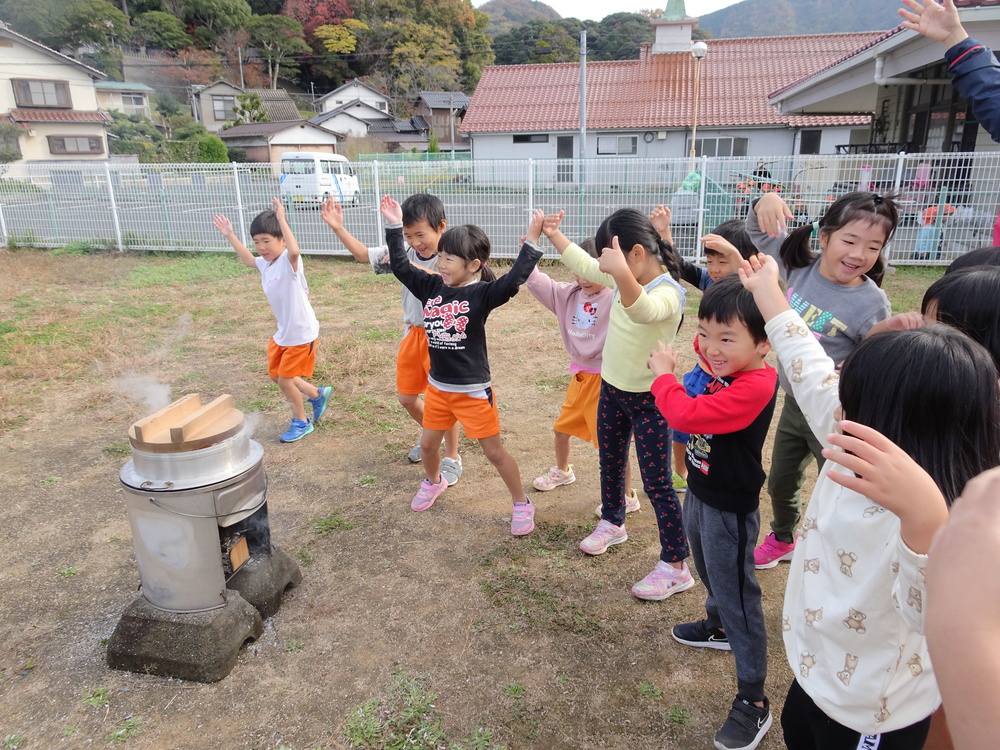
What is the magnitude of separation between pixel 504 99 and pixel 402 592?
27283 mm

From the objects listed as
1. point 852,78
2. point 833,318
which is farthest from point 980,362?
point 852,78

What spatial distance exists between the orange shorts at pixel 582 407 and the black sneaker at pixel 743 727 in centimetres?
143

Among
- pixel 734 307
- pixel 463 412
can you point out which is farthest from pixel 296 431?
pixel 734 307

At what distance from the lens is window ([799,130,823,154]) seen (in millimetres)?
23688

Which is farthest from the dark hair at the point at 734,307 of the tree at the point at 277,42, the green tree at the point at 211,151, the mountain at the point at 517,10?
the mountain at the point at 517,10

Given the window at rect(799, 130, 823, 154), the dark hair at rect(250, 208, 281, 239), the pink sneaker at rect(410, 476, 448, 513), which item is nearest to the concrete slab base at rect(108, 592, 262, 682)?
the pink sneaker at rect(410, 476, 448, 513)

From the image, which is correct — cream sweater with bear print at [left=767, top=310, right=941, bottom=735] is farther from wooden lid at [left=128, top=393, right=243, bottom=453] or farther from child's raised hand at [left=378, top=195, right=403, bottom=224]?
child's raised hand at [left=378, top=195, right=403, bottom=224]

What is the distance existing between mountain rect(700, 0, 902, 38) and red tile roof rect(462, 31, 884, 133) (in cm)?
9906

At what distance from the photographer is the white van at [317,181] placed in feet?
38.7

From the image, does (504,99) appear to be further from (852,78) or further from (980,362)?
(980,362)

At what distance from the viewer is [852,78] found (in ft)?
34.9

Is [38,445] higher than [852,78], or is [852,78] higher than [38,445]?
[852,78]

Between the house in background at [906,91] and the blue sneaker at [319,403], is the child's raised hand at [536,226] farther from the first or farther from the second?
the house in background at [906,91]

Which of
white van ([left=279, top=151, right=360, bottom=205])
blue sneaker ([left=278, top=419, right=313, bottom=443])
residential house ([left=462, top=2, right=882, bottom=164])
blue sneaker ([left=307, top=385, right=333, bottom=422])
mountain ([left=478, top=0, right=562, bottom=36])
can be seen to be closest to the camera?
blue sneaker ([left=278, top=419, right=313, bottom=443])
